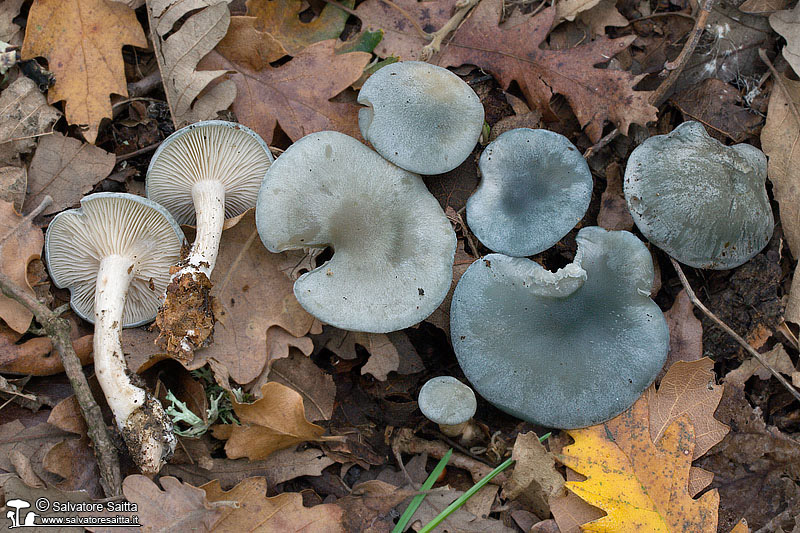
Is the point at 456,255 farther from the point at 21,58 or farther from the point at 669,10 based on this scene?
the point at 21,58

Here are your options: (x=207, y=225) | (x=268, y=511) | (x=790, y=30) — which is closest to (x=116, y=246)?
(x=207, y=225)

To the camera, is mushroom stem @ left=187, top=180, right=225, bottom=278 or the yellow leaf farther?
mushroom stem @ left=187, top=180, right=225, bottom=278

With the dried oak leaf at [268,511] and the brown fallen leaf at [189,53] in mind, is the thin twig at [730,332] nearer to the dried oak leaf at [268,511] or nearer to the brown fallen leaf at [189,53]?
the dried oak leaf at [268,511]

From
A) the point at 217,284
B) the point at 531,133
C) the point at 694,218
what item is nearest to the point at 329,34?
the point at 531,133

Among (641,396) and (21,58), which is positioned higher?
(21,58)

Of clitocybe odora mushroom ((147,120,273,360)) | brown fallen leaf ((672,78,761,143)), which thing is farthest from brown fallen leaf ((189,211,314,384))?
brown fallen leaf ((672,78,761,143))

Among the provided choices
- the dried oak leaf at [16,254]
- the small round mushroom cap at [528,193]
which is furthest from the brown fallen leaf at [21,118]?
the small round mushroom cap at [528,193]

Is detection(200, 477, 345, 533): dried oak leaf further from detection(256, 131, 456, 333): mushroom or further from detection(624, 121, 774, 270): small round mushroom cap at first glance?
detection(624, 121, 774, 270): small round mushroom cap
